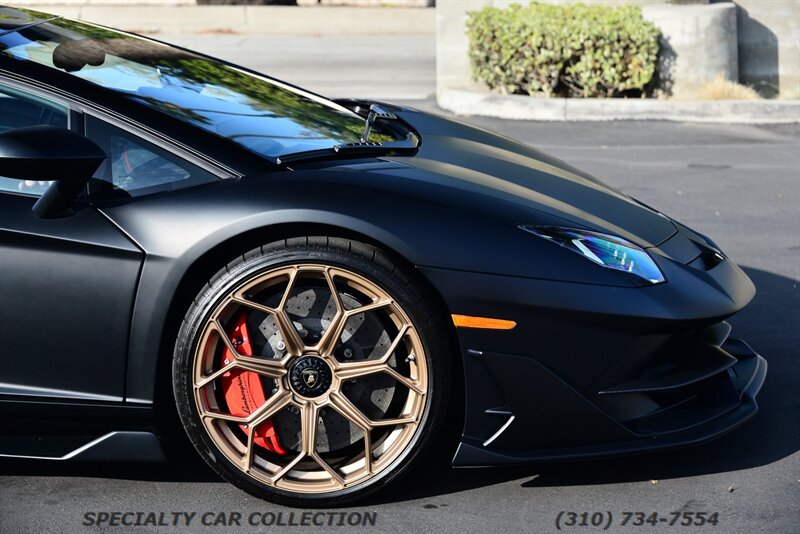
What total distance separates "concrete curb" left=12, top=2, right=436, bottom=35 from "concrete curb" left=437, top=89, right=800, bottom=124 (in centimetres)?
909

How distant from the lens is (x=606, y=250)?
11.5 ft

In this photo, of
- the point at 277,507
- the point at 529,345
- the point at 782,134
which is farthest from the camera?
the point at 782,134

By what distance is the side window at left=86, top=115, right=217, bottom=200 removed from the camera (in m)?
3.35

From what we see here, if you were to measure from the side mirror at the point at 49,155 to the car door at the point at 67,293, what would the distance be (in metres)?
0.14

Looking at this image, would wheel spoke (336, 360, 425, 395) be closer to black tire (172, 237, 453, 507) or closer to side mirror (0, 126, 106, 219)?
black tire (172, 237, 453, 507)

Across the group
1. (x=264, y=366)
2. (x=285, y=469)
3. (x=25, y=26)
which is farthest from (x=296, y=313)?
(x=25, y=26)

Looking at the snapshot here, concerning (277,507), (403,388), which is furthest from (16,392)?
(403,388)

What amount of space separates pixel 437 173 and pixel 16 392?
1.46 m

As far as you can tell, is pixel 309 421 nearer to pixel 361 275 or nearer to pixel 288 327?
pixel 288 327

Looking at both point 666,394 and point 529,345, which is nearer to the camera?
point 529,345

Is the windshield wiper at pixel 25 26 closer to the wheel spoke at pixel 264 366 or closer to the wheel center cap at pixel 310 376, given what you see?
the wheel spoke at pixel 264 366

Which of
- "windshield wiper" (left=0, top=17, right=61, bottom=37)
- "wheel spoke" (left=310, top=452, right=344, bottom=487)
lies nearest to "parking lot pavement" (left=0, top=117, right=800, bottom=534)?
"wheel spoke" (left=310, top=452, right=344, bottom=487)

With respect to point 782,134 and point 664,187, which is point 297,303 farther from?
point 782,134

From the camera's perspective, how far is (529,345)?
3.27 m
